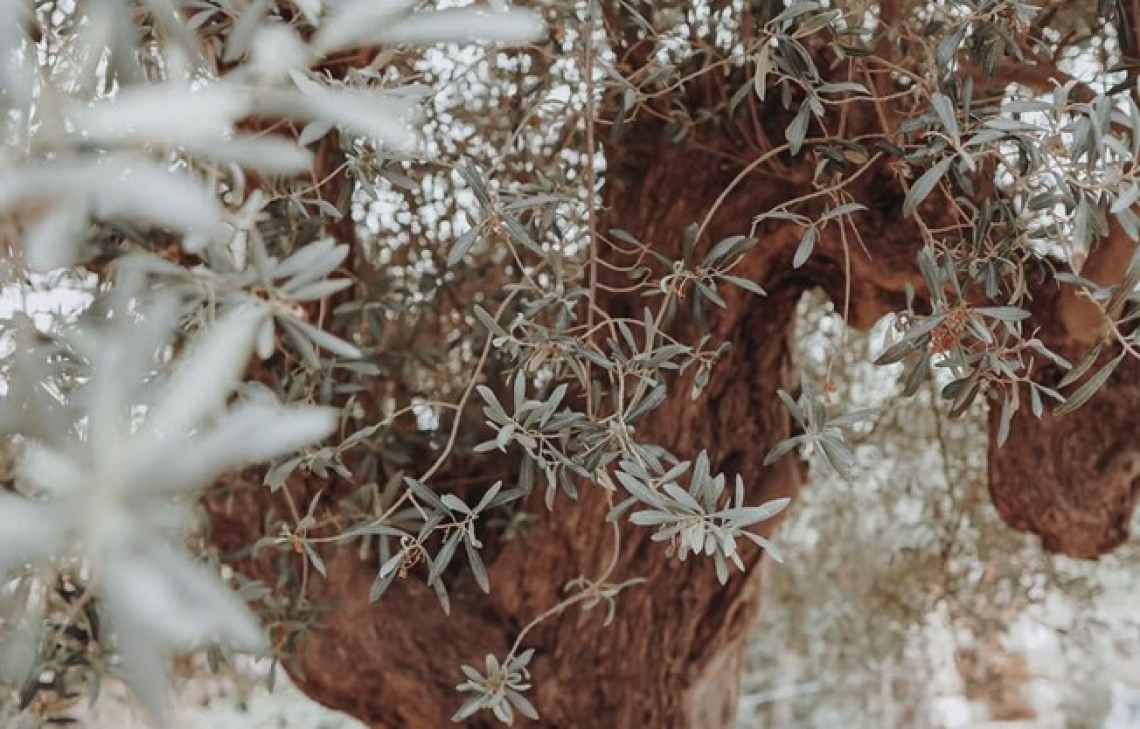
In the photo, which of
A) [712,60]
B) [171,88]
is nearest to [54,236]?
[171,88]

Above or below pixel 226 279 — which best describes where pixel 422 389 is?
below

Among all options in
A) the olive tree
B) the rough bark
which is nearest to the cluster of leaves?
the olive tree

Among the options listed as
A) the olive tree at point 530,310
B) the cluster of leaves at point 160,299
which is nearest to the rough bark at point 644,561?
the olive tree at point 530,310

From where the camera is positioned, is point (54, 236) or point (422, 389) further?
point (422, 389)

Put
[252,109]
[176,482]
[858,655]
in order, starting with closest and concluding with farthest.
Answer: [176,482] → [252,109] → [858,655]

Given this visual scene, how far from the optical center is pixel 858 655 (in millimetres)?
4582

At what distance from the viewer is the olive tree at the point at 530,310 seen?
66 cm

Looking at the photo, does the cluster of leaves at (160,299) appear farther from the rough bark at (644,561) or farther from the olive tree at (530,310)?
the rough bark at (644,561)

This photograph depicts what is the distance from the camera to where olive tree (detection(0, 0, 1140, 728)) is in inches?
26.1

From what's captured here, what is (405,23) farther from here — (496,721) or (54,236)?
(496,721)

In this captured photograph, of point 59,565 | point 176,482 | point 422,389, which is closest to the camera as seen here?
point 176,482

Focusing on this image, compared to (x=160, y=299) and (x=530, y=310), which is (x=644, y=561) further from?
(x=160, y=299)

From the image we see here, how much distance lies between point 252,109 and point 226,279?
102mm

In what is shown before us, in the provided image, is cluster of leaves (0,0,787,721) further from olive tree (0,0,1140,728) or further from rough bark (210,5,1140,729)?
rough bark (210,5,1140,729)
